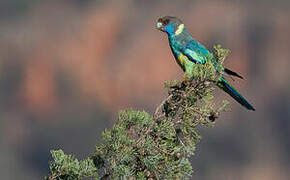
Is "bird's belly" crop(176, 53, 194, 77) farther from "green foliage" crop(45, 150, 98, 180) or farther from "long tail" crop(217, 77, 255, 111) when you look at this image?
"green foliage" crop(45, 150, 98, 180)

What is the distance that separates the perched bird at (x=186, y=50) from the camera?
14.7 ft

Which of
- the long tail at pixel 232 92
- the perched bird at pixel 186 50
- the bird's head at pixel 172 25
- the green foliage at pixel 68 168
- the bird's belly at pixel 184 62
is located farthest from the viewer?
the bird's head at pixel 172 25

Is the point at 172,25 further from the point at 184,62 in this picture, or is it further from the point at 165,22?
the point at 184,62

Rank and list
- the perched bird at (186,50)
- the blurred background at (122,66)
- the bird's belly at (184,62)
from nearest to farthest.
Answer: the perched bird at (186,50) < the bird's belly at (184,62) < the blurred background at (122,66)

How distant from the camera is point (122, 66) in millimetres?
18266

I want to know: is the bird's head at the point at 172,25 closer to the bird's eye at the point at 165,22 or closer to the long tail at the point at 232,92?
the bird's eye at the point at 165,22

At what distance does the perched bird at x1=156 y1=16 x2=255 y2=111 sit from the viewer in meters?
4.47

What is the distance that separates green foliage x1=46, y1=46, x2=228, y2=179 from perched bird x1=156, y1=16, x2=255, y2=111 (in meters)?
1.27

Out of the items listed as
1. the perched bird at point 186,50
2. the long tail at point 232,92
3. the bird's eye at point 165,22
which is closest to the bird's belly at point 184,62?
the perched bird at point 186,50

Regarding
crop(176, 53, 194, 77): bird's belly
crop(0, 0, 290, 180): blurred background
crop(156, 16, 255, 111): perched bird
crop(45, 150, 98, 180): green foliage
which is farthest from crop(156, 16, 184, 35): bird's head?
crop(0, 0, 290, 180): blurred background

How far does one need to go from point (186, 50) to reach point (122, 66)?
13.5m

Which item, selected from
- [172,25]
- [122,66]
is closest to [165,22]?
[172,25]

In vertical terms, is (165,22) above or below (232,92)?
above

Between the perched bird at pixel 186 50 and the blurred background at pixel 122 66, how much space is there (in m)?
11.3
